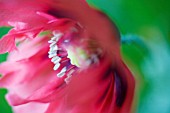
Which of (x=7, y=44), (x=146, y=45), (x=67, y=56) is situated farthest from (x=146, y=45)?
(x=7, y=44)

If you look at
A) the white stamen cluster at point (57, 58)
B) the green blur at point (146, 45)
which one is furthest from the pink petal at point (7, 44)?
the green blur at point (146, 45)

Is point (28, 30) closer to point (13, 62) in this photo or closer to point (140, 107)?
point (13, 62)

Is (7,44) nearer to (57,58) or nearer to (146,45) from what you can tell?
(57,58)

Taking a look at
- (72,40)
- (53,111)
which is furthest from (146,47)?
(53,111)

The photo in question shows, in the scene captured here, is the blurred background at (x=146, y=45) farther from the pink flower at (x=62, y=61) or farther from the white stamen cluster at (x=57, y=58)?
the white stamen cluster at (x=57, y=58)

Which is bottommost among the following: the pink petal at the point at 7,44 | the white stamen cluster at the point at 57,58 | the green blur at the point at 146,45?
the pink petal at the point at 7,44

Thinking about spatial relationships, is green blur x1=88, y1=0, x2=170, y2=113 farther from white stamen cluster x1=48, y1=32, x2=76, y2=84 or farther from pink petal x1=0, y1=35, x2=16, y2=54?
pink petal x1=0, y1=35, x2=16, y2=54
